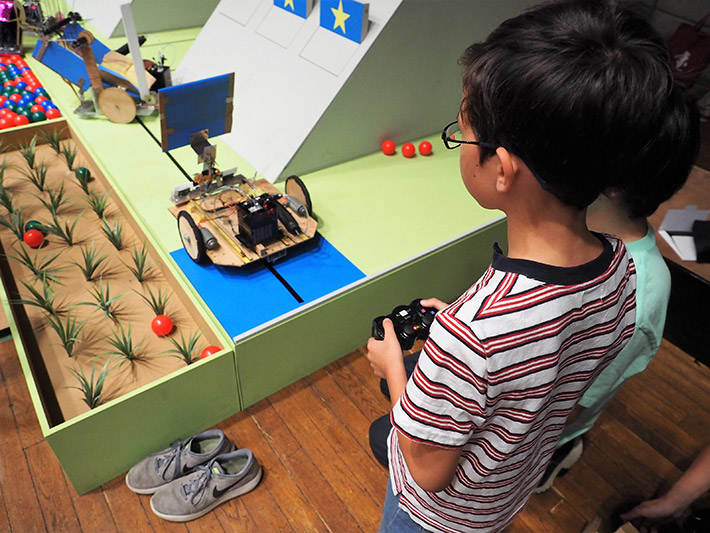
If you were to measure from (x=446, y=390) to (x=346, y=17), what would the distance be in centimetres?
201

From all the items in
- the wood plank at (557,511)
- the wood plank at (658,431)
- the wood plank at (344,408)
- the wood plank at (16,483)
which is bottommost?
the wood plank at (16,483)

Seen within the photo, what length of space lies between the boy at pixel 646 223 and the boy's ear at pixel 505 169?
0.13 meters

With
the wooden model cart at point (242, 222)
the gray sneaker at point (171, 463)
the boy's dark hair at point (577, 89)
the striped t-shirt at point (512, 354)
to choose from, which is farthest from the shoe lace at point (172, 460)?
the boy's dark hair at point (577, 89)

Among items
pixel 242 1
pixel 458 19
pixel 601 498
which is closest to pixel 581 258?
pixel 601 498

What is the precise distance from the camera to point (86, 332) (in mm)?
1887

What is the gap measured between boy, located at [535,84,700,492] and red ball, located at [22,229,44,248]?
2109 millimetres

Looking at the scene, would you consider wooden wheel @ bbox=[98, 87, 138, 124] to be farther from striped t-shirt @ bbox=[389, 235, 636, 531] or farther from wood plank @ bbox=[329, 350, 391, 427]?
striped t-shirt @ bbox=[389, 235, 636, 531]

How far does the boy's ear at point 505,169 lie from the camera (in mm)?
592

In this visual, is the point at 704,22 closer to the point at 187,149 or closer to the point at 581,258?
the point at 187,149

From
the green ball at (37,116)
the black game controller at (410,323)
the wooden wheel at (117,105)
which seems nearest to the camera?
the black game controller at (410,323)

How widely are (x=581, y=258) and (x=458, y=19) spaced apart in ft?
6.83

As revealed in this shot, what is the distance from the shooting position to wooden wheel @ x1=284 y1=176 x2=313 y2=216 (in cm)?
199

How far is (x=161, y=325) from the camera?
1.86 meters

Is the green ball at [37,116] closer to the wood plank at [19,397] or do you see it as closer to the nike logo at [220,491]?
the wood plank at [19,397]
